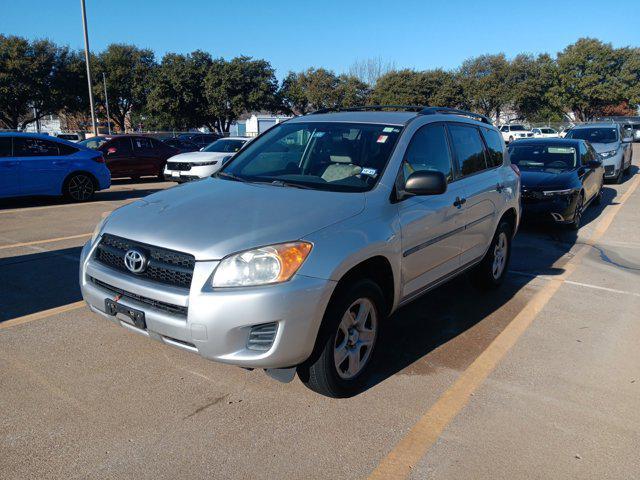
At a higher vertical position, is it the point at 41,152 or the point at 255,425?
the point at 41,152

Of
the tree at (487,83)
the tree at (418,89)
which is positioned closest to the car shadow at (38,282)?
the tree at (418,89)

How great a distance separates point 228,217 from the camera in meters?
3.21

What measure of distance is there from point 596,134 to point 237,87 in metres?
38.6

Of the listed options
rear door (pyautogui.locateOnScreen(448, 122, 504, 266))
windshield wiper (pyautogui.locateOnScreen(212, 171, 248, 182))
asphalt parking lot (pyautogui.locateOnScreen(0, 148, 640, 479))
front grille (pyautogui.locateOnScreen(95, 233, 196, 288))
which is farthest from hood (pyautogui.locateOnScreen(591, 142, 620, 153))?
front grille (pyautogui.locateOnScreen(95, 233, 196, 288))

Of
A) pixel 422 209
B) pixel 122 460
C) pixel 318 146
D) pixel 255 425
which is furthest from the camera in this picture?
pixel 318 146

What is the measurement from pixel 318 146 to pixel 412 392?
2.02 m

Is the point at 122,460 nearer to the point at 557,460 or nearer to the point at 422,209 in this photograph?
the point at 557,460

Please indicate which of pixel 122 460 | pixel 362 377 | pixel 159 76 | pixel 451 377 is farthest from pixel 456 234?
pixel 159 76

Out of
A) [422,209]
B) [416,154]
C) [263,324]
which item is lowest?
[263,324]

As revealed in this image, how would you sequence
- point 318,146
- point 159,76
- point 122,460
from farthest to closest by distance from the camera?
point 159,76
point 318,146
point 122,460

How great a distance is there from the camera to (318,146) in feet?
14.0

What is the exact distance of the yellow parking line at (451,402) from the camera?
9.07 feet

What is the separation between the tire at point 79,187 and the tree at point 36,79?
3293 cm

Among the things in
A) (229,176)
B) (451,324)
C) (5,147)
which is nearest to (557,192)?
(451,324)
